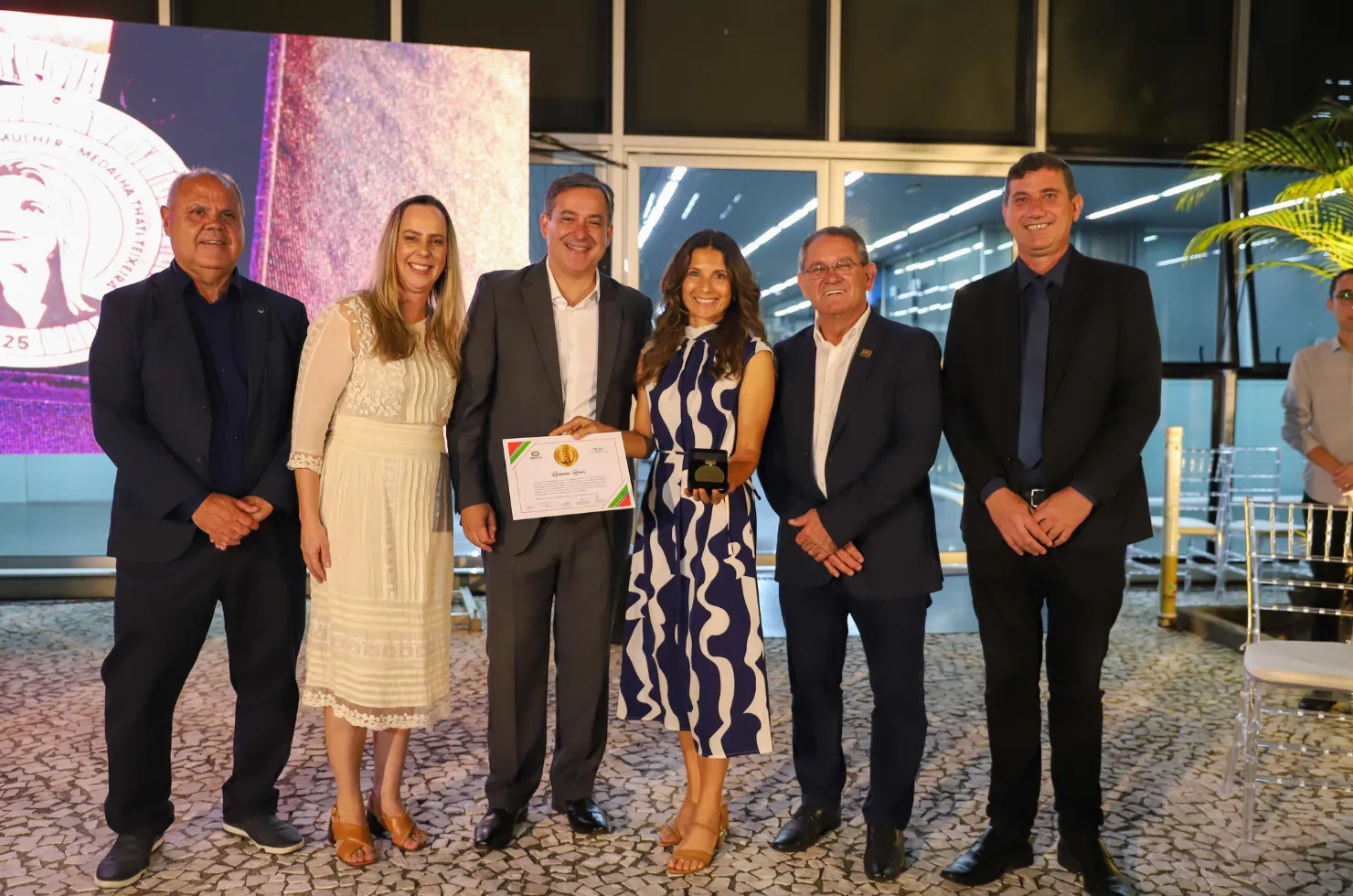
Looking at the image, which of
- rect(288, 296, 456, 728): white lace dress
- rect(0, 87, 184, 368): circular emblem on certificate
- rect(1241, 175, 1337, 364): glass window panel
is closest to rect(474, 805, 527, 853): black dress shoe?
rect(288, 296, 456, 728): white lace dress

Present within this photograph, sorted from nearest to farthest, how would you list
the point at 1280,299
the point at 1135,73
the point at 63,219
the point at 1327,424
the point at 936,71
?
the point at 1327,424 → the point at 63,219 → the point at 936,71 → the point at 1135,73 → the point at 1280,299

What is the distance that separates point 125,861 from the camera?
2.53 metres

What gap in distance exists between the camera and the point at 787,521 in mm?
2691

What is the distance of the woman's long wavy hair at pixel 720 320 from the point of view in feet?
8.45

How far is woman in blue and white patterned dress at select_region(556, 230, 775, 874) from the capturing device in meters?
2.59

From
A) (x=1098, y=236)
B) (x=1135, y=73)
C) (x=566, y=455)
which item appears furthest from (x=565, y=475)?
(x=1135, y=73)

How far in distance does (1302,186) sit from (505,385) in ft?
14.2

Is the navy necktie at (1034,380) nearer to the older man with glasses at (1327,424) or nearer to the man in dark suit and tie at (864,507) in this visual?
the man in dark suit and tie at (864,507)

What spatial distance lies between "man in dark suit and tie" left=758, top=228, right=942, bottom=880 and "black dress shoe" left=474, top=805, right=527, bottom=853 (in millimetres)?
749

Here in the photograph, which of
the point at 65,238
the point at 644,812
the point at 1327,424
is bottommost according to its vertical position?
the point at 644,812

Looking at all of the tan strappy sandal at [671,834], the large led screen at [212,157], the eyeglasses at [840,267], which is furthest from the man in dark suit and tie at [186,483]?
the large led screen at [212,157]

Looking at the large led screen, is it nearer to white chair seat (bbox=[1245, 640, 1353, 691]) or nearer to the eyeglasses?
the eyeglasses

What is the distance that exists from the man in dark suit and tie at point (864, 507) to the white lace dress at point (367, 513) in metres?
0.94

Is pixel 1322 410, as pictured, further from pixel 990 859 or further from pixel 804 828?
pixel 804 828
